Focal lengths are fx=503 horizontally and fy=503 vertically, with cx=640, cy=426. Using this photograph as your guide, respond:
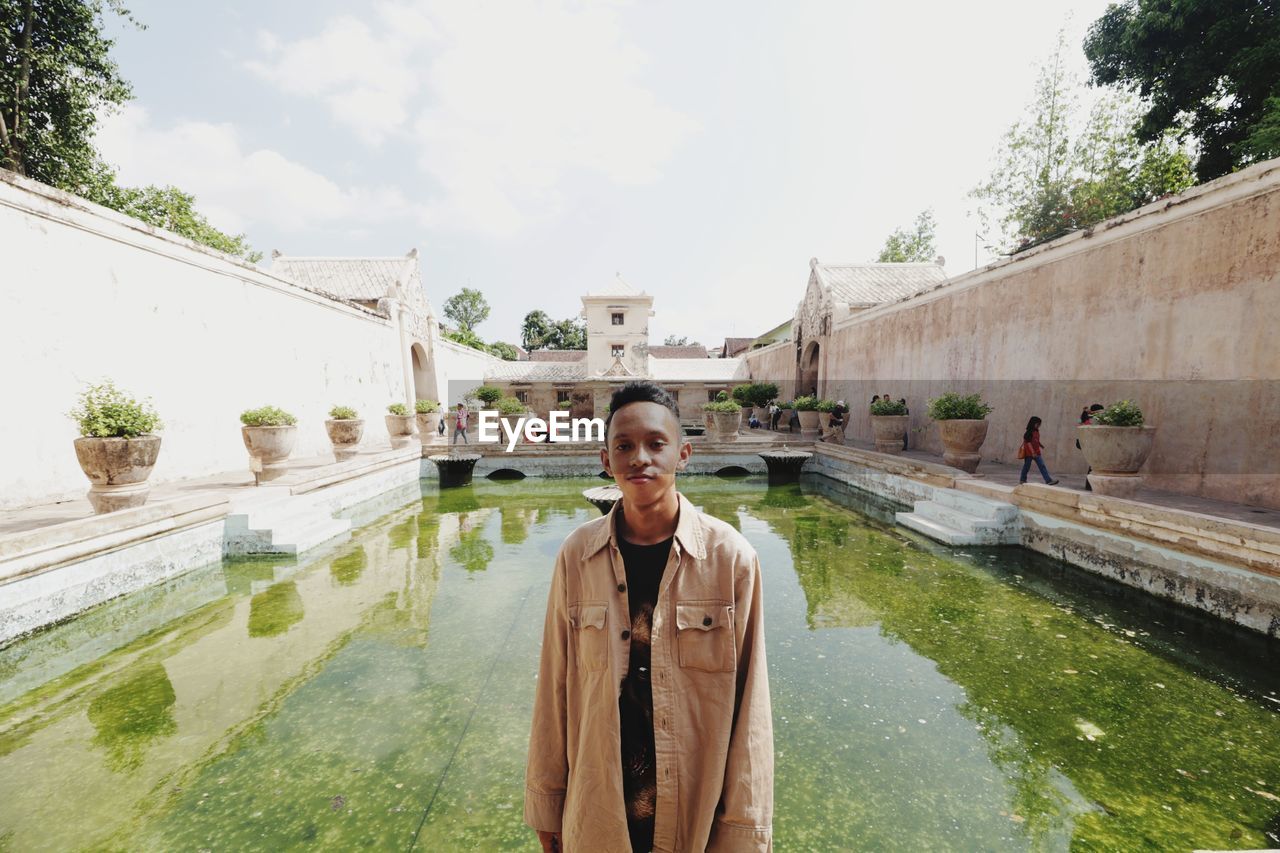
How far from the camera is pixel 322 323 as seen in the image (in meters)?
12.8

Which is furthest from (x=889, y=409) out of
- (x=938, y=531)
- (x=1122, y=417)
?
(x=1122, y=417)

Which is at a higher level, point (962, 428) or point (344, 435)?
point (962, 428)

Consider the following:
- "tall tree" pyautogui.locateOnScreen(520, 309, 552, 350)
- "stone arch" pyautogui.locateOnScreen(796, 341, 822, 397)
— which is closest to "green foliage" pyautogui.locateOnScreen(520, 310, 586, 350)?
"tall tree" pyautogui.locateOnScreen(520, 309, 552, 350)

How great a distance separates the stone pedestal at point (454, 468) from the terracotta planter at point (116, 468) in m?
6.60

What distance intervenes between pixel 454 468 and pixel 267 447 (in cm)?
491

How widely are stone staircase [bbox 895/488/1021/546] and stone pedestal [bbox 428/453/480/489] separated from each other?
9.11m

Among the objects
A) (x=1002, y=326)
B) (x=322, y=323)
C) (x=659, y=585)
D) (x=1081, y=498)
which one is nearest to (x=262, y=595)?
(x=659, y=585)

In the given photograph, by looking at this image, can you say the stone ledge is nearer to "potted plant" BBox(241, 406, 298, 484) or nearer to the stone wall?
"potted plant" BBox(241, 406, 298, 484)

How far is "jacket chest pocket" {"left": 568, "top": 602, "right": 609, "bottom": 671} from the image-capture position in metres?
1.20

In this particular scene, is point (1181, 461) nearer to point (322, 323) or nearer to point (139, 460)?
point (139, 460)

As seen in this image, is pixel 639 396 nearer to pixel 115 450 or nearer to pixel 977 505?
pixel 115 450

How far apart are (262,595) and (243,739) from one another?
2.53 m

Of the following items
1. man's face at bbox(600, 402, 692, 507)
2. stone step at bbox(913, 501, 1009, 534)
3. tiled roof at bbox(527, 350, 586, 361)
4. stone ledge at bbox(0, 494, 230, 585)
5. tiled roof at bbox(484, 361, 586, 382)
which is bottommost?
stone step at bbox(913, 501, 1009, 534)

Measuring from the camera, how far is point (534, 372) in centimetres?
2761
